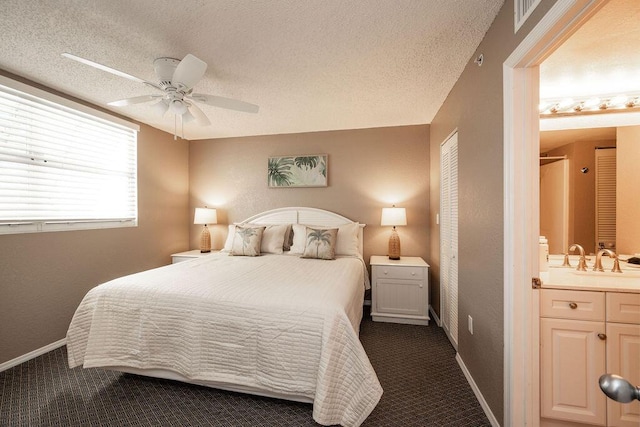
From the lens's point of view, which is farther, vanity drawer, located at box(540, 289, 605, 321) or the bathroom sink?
the bathroom sink

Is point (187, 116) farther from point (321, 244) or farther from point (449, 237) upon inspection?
point (449, 237)

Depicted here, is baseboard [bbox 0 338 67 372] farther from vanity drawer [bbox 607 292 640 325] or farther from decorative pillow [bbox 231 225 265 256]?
vanity drawer [bbox 607 292 640 325]

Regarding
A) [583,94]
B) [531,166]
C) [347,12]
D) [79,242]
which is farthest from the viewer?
[79,242]

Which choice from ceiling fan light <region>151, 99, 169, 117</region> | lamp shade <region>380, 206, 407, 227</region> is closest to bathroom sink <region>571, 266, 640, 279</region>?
lamp shade <region>380, 206, 407, 227</region>

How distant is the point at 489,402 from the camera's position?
160cm

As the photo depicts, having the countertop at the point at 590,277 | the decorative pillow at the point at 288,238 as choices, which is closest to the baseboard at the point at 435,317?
the countertop at the point at 590,277

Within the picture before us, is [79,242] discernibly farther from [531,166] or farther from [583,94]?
[583,94]

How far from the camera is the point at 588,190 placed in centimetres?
193

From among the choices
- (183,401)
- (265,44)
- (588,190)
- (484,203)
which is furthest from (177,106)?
(588,190)

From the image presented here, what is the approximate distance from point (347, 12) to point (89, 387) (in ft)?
10.3

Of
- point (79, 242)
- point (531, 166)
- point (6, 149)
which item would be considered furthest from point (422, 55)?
point (79, 242)

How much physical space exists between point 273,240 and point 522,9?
299cm

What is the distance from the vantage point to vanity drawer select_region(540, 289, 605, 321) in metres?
1.38

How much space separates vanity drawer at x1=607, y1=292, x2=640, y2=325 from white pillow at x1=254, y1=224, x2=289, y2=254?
2.87 m
